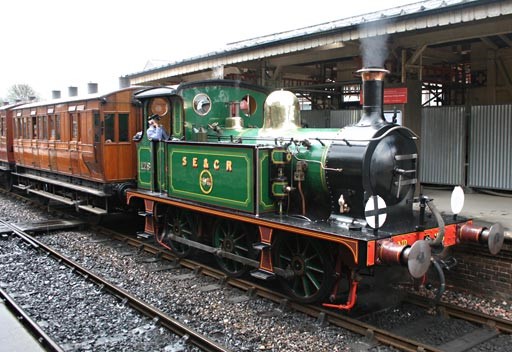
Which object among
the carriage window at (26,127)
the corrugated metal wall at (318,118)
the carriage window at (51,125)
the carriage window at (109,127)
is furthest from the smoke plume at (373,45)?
the carriage window at (26,127)

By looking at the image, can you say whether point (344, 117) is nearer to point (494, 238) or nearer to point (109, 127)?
point (109, 127)

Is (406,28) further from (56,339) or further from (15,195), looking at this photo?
(15,195)

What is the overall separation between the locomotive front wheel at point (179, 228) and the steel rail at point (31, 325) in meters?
2.50

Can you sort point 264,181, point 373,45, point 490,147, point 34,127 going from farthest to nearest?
1. point 34,127
2. point 490,147
3. point 373,45
4. point 264,181

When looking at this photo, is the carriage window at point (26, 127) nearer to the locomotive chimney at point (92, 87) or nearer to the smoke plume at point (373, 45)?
the locomotive chimney at point (92, 87)

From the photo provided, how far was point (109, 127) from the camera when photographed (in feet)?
29.6

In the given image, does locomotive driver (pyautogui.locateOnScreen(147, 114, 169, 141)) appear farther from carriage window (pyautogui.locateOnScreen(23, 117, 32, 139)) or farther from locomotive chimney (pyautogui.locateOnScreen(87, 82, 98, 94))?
locomotive chimney (pyautogui.locateOnScreen(87, 82, 98, 94))

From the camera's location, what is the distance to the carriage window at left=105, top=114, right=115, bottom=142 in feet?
29.4

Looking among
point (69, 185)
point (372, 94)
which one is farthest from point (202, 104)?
point (69, 185)

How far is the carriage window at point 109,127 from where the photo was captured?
29.4 feet

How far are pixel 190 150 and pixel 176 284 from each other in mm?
1802

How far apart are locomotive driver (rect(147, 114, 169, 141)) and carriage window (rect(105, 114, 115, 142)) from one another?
1394 millimetres

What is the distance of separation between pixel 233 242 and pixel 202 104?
2.12 metres

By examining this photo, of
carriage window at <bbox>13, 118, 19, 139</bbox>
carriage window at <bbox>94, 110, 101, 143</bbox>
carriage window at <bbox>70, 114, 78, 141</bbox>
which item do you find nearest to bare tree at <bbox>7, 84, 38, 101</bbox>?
carriage window at <bbox>13, 118, 19, 139</bbox>
